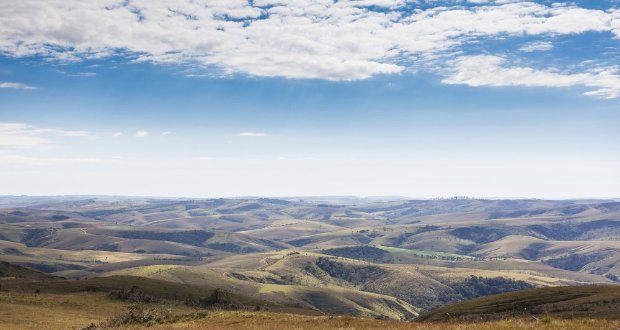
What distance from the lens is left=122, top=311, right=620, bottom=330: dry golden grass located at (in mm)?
25766

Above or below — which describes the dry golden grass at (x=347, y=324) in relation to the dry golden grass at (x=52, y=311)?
above

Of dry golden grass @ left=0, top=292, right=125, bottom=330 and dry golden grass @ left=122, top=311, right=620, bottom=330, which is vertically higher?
dry golden grass @ left=122, top=311, right=620, bottom=330

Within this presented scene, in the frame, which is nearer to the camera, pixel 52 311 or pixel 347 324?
pixel 347 324

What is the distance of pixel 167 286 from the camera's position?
403ft

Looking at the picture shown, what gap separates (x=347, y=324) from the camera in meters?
37.7

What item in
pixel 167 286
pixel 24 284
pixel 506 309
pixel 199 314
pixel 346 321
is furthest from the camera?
pixel 167 286

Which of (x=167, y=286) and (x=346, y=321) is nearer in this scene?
(x=346, y=321)

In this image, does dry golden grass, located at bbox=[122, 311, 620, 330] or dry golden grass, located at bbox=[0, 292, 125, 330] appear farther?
dry golden grass, located at bbox=[0, 292, 125, 330]

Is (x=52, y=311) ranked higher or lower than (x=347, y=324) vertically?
lower

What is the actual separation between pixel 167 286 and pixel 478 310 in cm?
7857

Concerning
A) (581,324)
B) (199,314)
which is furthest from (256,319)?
(581,324)

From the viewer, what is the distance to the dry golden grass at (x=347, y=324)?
2577 cm

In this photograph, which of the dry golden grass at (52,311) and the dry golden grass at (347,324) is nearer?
the dry golden grass at (347,324)

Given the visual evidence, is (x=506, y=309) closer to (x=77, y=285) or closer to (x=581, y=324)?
(x=581, y=324)
